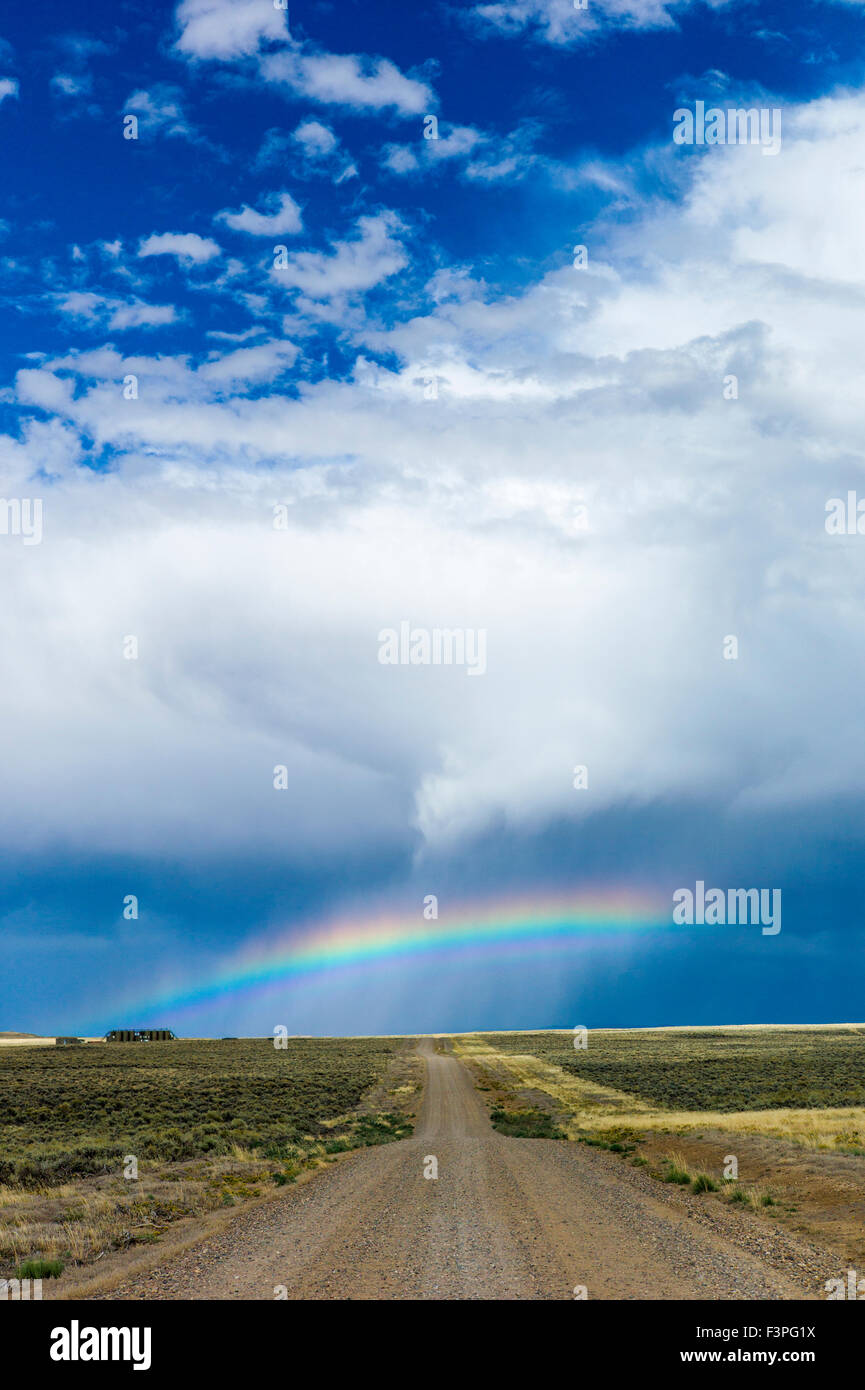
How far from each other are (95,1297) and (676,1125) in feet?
83.3

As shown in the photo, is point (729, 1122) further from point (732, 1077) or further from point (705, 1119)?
point (732, 1077)

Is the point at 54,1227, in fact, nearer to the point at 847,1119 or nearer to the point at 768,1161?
the point at 768,1161

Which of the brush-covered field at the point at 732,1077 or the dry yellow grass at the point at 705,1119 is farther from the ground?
the dry yellow grass at the point at 705,1119

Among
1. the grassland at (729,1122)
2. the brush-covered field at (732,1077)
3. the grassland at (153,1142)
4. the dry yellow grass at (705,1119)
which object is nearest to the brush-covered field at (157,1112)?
the grassland at (153,1142)

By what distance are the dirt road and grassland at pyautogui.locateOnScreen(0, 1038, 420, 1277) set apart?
2052 millimetres

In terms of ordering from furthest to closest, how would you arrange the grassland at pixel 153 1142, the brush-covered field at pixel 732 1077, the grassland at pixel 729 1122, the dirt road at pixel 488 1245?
1. the brush-covered field at pixel 732 1077
2. the grassland at pixel 729 1122
3. the grassland at pixel 153 1142
4. the dirt road at pixel 488 1245

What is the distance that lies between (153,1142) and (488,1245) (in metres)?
16.8

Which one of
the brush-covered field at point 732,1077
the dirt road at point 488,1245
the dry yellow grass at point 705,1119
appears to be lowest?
the brush-covered field at point 732,1077

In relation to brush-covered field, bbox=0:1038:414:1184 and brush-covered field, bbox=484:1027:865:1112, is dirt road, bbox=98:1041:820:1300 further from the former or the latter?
brush-covered field, bbox=484:1027:865:1112

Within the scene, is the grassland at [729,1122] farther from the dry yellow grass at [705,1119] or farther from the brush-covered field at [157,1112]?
the brush-covered field at [157,1112]

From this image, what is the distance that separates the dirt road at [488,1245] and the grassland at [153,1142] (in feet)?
6.73

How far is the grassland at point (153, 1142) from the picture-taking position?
16.0 meters

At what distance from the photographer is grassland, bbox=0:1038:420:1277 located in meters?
16.0
